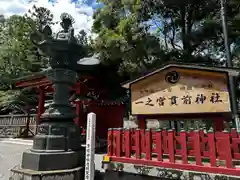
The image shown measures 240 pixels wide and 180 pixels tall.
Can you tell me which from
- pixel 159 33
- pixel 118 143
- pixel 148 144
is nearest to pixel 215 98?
pixel 148 144

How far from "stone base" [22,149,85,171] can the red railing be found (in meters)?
0.89

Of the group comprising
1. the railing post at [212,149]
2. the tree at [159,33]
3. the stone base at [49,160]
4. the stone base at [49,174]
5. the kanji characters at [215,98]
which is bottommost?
the stone base at [49,174]

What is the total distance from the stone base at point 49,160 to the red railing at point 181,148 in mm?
891

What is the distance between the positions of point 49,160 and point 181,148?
249 cm

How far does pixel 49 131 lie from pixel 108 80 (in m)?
8.22

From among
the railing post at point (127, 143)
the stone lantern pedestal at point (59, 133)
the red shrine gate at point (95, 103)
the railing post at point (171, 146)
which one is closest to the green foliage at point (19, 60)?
the red shrine gate at point (95, 103)

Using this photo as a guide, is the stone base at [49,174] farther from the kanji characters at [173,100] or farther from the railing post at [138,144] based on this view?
the kanji characters at [173,100]

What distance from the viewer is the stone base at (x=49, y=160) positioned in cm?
369

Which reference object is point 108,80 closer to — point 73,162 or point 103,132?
point 103,132

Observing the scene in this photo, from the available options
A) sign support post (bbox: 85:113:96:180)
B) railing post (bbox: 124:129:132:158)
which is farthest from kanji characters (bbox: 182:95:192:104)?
sign support post (bbox: 85:113:96:180)

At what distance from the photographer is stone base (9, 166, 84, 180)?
3.48 meters

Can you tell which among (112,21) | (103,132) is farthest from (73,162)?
(112,21)

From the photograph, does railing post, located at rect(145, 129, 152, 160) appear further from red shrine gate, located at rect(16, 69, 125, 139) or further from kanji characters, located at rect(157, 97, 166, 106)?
red shrine gate, located at rect(16, 69, 125, 139)

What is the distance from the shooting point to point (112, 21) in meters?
11.4
